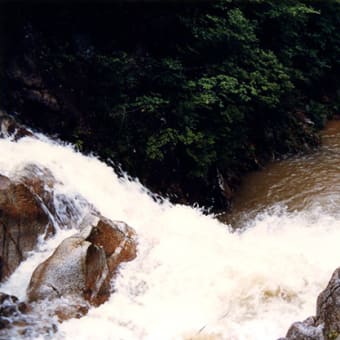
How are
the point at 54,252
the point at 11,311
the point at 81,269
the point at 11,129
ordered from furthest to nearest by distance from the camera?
the point at 11,129
the point at 54,252
the point at 81,269
the point at 11,311

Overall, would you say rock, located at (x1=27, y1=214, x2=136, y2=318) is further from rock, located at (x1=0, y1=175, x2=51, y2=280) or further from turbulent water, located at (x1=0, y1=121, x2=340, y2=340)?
rock, located at (x1=0, y1=175, x2=51, y2=280)

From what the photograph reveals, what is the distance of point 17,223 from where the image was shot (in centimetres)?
509

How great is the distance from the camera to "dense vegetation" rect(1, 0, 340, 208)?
707cm

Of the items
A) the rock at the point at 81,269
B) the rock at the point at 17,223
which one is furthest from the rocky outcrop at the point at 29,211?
the rock at the point at 81,269

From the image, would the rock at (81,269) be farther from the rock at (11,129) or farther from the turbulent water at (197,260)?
the rock at (11,129)

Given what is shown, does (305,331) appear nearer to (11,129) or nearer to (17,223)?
(17,223)

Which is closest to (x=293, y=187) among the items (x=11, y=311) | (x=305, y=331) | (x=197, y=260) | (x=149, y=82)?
(x=149, y=82)

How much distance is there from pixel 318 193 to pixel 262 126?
Answer: 2460 millimetres

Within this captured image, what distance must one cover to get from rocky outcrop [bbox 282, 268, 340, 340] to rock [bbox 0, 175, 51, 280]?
291 centimetres

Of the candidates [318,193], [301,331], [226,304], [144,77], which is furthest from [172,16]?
[301,331]

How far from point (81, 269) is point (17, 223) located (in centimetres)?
100

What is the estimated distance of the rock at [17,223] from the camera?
4867mm

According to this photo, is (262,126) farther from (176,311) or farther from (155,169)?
(176,311)

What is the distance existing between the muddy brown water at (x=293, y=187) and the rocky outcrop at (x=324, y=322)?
312 cm
